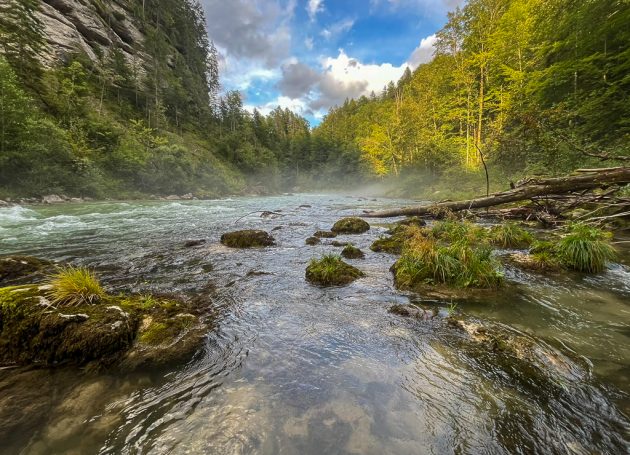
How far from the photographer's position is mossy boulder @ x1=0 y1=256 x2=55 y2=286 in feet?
19.9

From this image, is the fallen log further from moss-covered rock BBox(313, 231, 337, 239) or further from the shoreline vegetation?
moss-covered rock BBox(313, 231, 337, 239)

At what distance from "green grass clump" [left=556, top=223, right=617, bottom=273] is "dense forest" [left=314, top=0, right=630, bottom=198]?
3.16 metres

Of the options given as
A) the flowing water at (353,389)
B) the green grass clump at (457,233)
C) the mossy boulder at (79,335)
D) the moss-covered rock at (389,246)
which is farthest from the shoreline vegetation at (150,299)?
the green grass clump at (457,233)

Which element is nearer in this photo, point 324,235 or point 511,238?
point 511,238

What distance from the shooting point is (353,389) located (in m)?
3.02

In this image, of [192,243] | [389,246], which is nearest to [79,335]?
[192,243]

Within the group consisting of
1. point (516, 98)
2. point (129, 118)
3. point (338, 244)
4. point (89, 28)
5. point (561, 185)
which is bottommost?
point (338, 244)

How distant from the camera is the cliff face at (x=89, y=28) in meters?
38.0

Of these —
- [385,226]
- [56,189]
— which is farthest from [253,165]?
[385,226]

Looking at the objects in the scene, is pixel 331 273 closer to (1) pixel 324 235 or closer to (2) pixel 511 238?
(1) pixel 324 235

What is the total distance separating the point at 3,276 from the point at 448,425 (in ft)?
29.5

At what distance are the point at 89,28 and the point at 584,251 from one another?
66.4 metres

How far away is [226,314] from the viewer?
487cm

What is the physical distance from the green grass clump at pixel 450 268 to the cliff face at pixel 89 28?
49.9 metres
